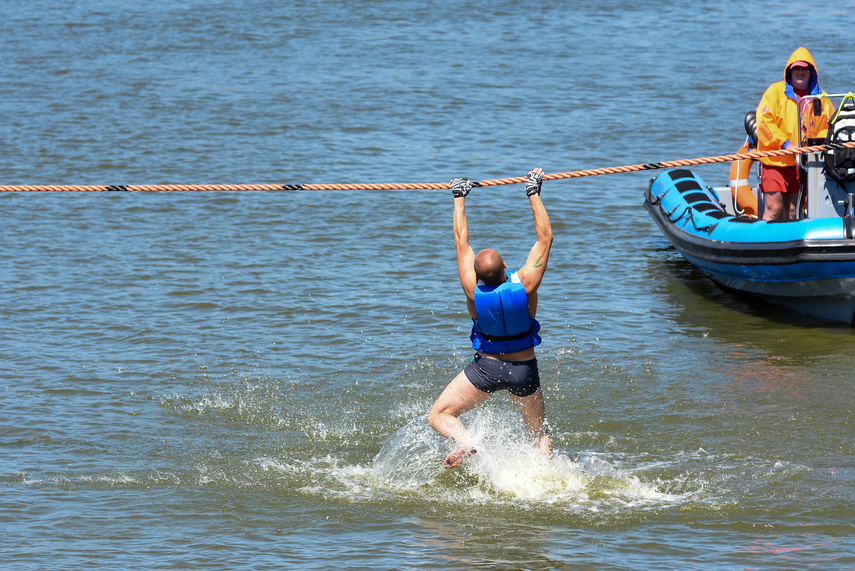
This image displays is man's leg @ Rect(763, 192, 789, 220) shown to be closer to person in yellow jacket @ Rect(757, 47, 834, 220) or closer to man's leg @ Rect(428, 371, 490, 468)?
person in yellow jacket @ Rect(757, 47, 834, 220)

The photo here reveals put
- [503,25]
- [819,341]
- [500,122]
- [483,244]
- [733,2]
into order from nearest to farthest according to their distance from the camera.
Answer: [819,341] < [483,244] < [500,122] < [503,25] < [733,2]

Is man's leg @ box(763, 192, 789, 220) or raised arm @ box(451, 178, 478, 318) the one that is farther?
man's leg @ box(763, 192, 789, 220)

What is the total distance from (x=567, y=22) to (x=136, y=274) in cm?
1528

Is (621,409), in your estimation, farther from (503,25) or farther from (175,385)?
(503,25)

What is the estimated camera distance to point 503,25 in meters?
23.6

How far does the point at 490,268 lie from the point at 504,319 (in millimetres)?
314

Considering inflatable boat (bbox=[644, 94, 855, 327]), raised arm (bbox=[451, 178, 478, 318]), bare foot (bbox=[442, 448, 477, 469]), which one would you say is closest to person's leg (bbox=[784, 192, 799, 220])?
inflatable boat (bbox=[644, 94, 855, 327])

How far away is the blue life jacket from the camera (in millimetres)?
6164

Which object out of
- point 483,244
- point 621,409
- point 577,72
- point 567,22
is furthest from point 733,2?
point 621,409

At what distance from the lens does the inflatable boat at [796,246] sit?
8.91 meters

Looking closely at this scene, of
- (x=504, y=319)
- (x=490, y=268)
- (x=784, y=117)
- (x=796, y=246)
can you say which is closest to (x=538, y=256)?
(x=490, y=268)

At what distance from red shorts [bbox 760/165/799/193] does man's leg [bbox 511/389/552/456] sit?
443cm

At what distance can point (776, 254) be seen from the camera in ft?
30.2

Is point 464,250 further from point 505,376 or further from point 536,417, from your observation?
point 536,417
